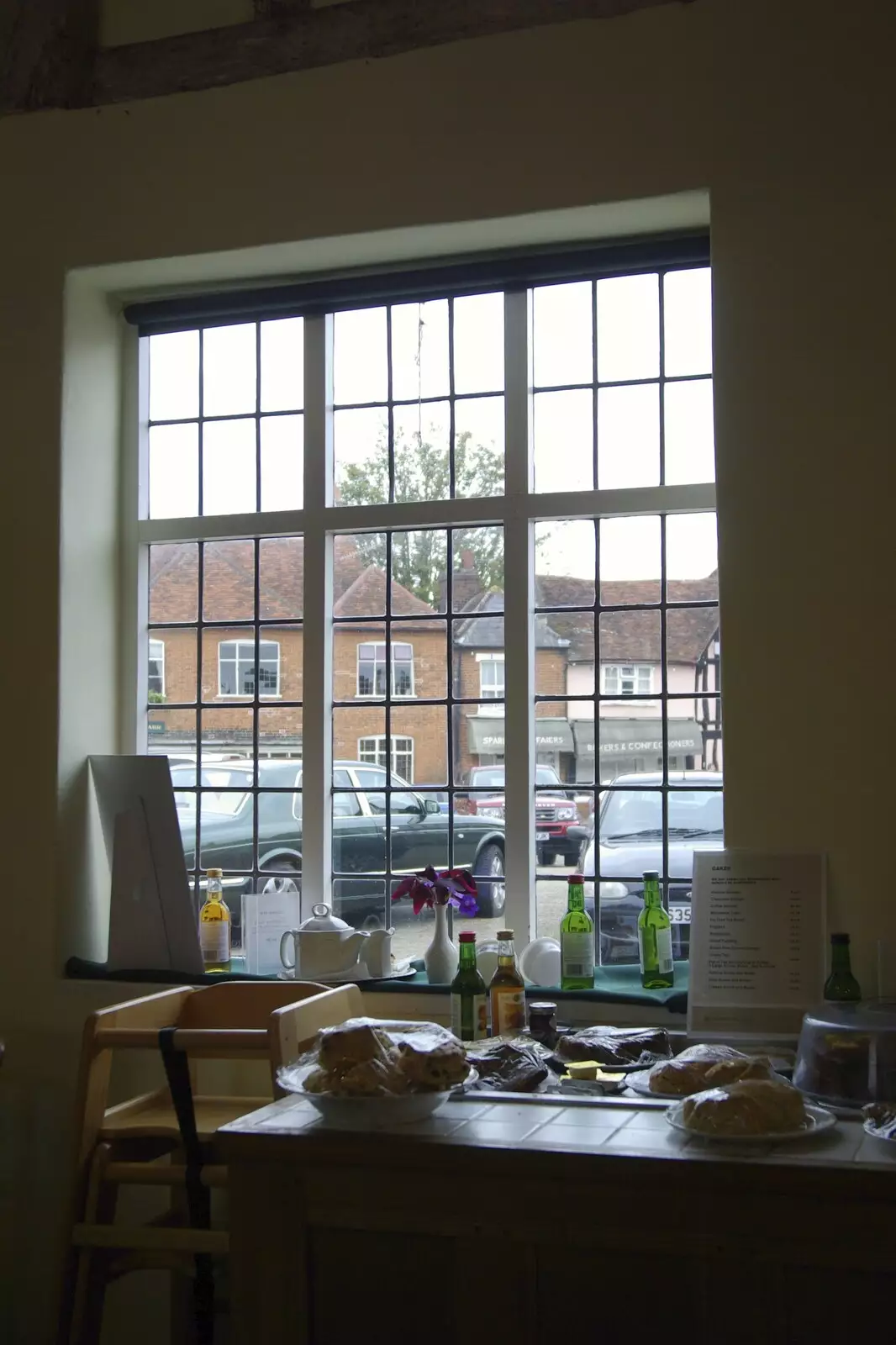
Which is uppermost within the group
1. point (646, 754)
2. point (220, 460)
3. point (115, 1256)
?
point (220, 460)

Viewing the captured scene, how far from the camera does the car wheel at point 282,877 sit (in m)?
3.64

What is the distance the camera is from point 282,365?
3.76m

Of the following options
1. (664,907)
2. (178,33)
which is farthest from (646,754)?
(178,33)

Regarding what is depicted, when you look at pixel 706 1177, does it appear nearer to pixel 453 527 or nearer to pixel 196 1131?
pixel 196 1131

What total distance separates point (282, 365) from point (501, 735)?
130cm

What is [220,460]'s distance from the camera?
3822 millimetres

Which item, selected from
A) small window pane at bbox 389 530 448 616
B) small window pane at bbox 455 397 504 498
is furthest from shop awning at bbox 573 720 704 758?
small window pane at bbox 455 397 504 498

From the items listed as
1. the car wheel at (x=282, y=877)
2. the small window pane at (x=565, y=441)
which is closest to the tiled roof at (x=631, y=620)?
the small window pane at (x=565, y=441)

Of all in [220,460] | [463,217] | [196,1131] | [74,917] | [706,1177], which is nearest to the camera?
[706,1177]

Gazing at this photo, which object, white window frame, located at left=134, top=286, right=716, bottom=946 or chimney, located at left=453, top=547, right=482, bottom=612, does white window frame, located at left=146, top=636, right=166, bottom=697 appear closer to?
white window frame, located at left=134, top=286, right=716, bottom=946

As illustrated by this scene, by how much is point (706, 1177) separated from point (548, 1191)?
A: 23cm

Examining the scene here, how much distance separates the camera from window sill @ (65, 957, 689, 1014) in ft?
9.82

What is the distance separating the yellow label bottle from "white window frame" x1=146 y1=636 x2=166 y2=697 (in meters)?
0.64

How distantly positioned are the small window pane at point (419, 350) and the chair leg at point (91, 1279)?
2.17 meters
